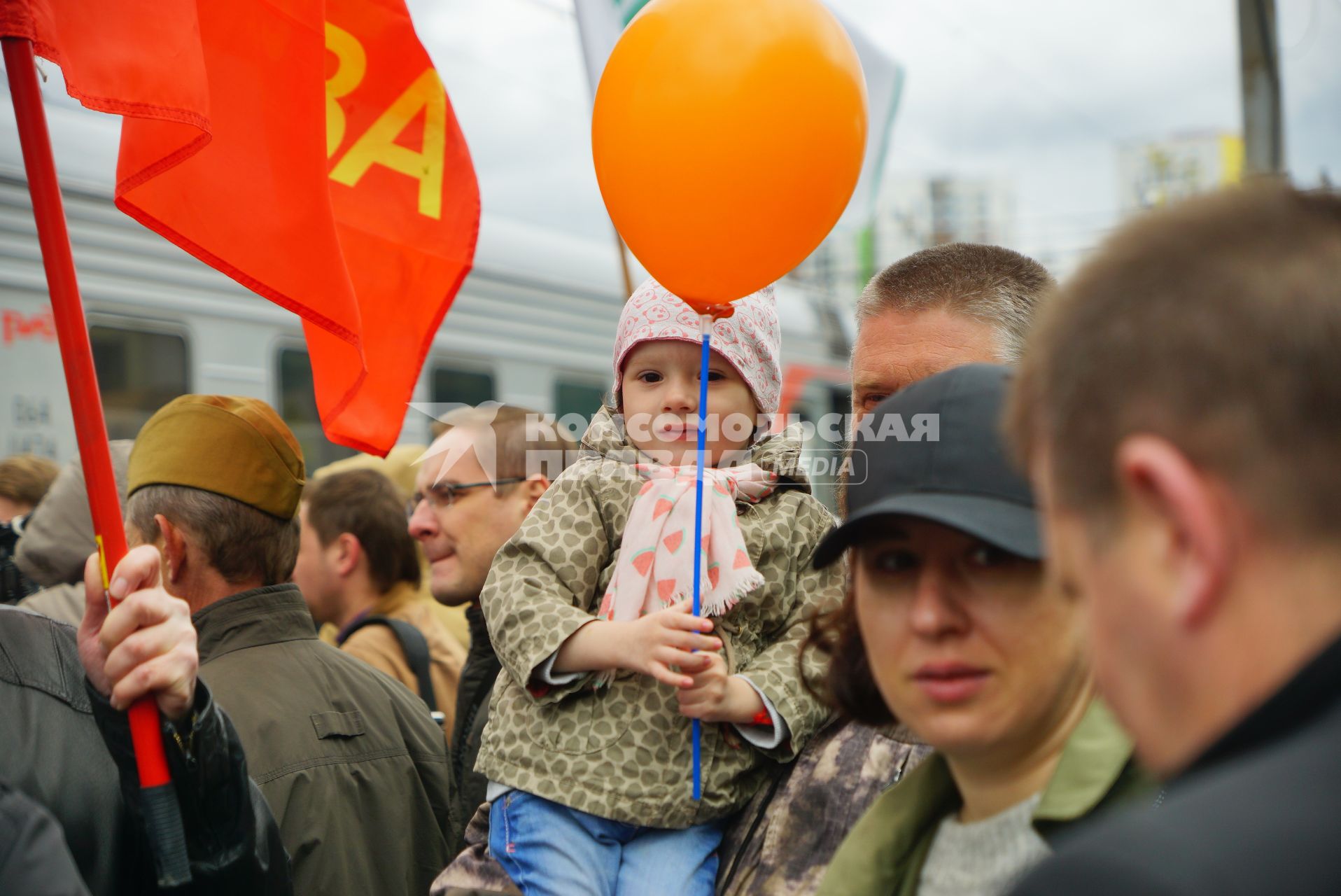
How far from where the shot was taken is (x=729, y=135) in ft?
6.89

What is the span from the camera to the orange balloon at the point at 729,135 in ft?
6.86

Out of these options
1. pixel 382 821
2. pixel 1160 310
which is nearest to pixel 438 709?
pixel 382 821

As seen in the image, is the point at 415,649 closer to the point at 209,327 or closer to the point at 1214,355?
the point at 209,327

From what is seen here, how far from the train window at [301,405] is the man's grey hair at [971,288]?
4.91 meters

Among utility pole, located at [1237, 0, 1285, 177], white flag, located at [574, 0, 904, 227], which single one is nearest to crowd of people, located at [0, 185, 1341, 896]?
white flag, located at [574, 0, 904, 227]

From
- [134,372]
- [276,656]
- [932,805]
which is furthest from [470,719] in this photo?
[134,372]

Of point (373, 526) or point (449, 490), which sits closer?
point (449, 490)

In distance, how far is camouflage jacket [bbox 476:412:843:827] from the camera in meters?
2.20

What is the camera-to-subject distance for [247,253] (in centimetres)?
270

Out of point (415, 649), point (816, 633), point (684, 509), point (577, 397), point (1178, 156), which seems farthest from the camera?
point (1178, 156)

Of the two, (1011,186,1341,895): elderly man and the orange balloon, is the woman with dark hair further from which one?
the orange balloon

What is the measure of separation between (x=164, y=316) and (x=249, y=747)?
13.5 feet

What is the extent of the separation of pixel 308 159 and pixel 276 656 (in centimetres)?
127

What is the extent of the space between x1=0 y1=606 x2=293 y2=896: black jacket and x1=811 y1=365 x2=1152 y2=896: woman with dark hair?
1191mm
